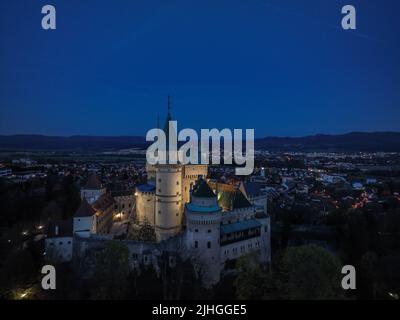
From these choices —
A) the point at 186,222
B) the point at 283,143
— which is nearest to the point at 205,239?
the point at 186,222

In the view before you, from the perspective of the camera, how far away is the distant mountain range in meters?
136

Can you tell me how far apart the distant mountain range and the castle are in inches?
4300

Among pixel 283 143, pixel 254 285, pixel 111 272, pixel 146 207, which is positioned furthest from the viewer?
pixel 283 143

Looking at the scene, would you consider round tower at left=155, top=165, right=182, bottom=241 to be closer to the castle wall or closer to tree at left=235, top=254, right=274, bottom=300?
the castle wall

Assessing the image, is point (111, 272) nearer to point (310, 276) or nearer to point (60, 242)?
point (60, 242)

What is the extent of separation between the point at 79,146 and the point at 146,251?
162016mm

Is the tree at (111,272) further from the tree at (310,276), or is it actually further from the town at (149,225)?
the tree at (310,276)

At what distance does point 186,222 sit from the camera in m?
27.2

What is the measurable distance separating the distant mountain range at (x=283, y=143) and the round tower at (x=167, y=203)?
115 meters

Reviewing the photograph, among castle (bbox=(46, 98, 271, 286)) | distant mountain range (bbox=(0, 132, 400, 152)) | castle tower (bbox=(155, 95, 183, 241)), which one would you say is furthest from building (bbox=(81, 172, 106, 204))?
distant mountain range (bbox=(0, 132, 400, 152))

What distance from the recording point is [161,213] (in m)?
29.7

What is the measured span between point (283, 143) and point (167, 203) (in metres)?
177

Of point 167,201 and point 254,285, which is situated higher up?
point 167,201

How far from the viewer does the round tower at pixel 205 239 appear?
81.9 feet
